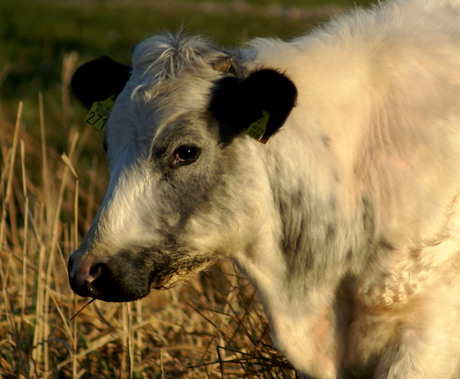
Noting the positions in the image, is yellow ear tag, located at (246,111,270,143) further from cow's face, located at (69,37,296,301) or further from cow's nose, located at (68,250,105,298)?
cow's nose, located at (68,250,105,298)

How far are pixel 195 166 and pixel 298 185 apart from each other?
413 mm

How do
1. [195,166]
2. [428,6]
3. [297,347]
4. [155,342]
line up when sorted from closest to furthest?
1. [195,166]
2. [297,347]
3. [428,6]
4. [155,342]

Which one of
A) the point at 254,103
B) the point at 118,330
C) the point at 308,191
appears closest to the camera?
the point at 254,103

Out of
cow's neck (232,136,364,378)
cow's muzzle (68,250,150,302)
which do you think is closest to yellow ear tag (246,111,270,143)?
cow's neck (232,136,364,378)

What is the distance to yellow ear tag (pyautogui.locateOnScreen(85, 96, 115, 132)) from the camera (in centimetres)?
340

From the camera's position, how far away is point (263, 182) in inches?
122

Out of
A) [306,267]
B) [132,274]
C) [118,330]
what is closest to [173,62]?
[132,274]

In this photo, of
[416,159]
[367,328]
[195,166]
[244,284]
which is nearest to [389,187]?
[416,159]

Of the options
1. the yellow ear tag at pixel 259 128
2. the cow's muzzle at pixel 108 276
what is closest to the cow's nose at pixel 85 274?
the cow's muzzle at pixel 108 276

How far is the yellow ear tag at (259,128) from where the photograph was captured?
2982mm

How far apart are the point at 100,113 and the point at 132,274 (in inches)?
31.6

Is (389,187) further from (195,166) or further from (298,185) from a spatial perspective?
(195,166)

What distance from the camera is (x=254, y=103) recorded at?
3000mm

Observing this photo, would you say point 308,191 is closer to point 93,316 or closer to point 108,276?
point 108,276
